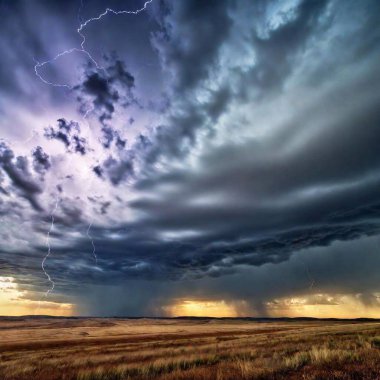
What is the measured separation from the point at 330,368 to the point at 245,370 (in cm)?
315

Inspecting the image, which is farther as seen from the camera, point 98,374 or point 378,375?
point 98,374

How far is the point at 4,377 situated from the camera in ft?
51.5

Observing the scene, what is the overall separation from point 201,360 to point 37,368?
971 centimetres

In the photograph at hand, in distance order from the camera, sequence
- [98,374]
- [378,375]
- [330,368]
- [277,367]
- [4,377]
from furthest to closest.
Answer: [4,377]
[98,374]
[277,367]
[330,368]
[378,375]

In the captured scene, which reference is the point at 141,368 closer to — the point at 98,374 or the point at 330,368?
the point at 98,374

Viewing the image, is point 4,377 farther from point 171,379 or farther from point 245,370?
point 245,370

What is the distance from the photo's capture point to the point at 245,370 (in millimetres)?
12305

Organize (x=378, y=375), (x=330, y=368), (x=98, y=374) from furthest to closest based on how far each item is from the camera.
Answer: (x=98, y=374), (x=330, y=368), (x=378, y=375)

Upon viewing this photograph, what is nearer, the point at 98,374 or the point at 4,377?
the point at 98,374

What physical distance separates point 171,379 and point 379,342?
17.5 meters

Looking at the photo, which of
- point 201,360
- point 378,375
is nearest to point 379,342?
point 201,360

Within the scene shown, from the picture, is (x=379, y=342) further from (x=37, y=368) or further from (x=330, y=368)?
(x=37, y=368)

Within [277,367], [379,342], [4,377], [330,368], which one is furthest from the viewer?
[379,342]

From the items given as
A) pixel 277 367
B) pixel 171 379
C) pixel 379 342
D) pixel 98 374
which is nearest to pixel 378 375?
pixel 277 367
